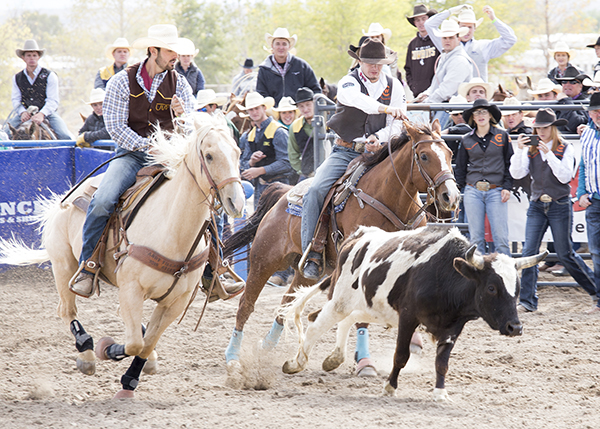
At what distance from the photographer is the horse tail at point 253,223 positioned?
6.83 metres

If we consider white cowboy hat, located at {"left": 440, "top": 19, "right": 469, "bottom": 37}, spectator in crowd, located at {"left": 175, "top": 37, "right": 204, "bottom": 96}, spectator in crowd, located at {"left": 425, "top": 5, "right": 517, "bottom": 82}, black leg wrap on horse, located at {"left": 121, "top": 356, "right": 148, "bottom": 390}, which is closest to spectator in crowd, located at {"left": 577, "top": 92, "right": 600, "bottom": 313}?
white cowboy hat, located at {"left": 440, "top": 19, "right": 469, "bottom": 37}

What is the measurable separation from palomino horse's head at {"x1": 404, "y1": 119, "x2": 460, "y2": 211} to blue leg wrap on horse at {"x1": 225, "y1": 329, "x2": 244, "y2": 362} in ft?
6.92

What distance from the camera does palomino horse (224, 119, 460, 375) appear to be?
5.17 m

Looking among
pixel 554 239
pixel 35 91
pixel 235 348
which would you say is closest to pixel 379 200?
pixel 235 348

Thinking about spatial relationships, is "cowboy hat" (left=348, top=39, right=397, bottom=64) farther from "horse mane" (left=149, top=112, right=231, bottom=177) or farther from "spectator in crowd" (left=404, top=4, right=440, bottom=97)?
"spectator in crowd" (left=404, top=4, right=440, bottom=97)

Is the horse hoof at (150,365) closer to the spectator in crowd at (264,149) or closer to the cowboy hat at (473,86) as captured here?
the spectator in crowd at (264,149)

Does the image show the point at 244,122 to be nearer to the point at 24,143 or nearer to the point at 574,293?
the point at 24,143

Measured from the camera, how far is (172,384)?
17.2 ft

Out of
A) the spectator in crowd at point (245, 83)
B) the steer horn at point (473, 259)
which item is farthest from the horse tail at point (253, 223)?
the spectator in crowd at point (245, 83)

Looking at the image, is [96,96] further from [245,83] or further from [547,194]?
[547,194]

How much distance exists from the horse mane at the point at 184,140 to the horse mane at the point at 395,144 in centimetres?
159

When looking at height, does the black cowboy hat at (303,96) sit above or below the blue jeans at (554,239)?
above

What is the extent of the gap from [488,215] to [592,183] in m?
1.17

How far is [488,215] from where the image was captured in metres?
7.75
